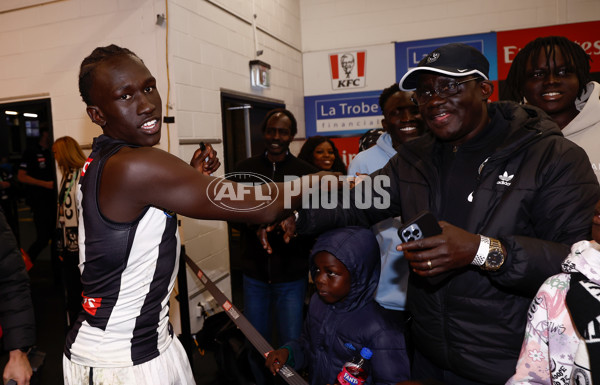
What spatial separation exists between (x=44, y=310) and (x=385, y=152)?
4.28 metres

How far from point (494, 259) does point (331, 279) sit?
2.93 ft

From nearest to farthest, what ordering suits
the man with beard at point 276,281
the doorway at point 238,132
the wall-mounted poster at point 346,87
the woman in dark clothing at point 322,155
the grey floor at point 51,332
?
the man with beard at point 276,281
the grey floor at point 51,332
the woman in dark clothing at point 322,155
the doorway at point 238,132
the wall-mounted poster at point 346,87

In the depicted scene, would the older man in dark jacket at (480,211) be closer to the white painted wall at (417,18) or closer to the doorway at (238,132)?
the doorway at (238,132)

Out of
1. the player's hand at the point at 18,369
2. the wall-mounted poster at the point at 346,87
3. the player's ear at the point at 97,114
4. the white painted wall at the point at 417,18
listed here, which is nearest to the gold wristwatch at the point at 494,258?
the player's ear at the point at 97,114

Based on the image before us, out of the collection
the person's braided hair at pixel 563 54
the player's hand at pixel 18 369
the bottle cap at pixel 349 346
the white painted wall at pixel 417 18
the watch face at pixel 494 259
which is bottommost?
the bottle cap at pixel 349 346

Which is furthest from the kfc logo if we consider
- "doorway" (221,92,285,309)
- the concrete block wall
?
the concrete block wall

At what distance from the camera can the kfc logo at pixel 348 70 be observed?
6078 mm

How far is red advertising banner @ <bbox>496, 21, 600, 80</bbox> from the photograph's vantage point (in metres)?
5.18

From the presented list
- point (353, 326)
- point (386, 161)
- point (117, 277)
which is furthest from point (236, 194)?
point (386, 161)

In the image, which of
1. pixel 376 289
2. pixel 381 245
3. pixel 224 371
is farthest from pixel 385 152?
pixel 224 371

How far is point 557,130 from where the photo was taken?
1287 millimetres

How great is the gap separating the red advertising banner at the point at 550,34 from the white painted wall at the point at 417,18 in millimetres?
132

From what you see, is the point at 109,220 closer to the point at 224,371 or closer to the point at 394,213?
the point at 394,213

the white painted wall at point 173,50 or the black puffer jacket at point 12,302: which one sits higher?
the white painted wall at point 173,50
